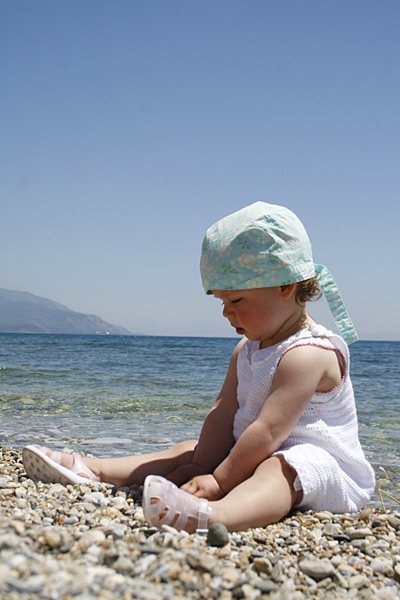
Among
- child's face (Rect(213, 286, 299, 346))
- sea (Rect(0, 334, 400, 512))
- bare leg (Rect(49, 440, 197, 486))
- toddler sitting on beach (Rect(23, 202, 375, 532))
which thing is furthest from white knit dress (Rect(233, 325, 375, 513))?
Answer: sea (Rect(0, 334, 400, 512))

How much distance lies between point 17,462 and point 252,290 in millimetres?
1771

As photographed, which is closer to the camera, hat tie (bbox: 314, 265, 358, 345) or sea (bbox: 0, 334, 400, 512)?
hat tie (bbox: 314, 265, 358, 345)

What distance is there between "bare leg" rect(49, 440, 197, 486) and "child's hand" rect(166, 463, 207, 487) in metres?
0.08

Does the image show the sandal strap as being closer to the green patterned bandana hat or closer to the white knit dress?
the white knit dress

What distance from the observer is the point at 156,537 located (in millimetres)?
1773

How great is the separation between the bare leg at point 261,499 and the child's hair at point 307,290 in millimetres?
817

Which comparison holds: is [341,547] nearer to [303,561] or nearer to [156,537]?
[303,561]

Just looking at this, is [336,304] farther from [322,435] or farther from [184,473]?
[184,473]

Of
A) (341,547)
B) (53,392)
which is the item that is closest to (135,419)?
(53,392)

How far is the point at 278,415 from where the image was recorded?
2.37 metres

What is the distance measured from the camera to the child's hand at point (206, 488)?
2.31 meters

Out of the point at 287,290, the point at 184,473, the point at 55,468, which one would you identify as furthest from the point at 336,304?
the point at 55,468

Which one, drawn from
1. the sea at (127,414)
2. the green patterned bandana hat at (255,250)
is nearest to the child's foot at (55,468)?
the green patterned bandana hat at (255,250)

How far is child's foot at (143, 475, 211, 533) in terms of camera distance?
1909mm
